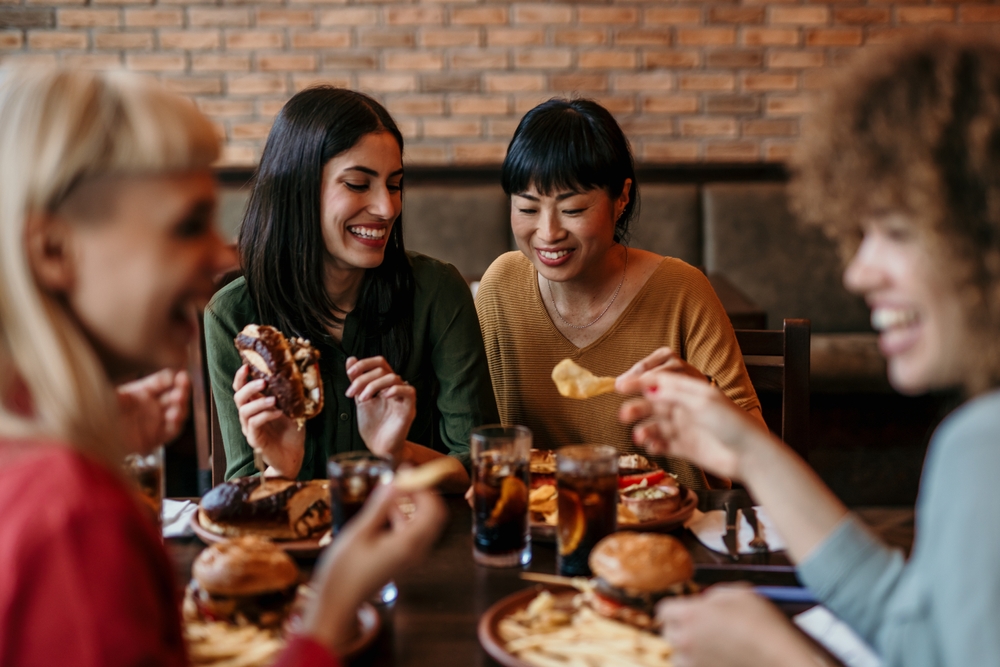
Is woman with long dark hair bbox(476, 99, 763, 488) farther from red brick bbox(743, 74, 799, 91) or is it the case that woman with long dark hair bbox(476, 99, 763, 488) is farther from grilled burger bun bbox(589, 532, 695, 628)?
red brick bbox(743, 74, 799, 91)

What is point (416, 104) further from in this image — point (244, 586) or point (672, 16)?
point (244, 586)

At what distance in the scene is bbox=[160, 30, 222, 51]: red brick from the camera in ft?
15.3

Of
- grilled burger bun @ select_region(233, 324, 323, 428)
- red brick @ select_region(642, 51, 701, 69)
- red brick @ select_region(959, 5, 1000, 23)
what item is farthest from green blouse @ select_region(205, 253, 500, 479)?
red brick @ select_region(959, 5, 1000, 23)

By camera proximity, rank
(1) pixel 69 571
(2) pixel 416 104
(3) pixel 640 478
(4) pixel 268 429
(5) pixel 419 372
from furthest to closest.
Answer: (2) pixel 416 104 → (5) pixel 419 372 → (4) pixel 268 429 → (3) pixel 640 478 → (1) pixel 69 571

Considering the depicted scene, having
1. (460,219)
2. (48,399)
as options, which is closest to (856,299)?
(460,219)

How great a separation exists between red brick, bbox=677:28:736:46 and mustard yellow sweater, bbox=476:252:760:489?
2.73 m

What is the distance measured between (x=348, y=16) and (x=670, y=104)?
179 centimetres

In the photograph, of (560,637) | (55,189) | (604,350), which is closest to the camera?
(55,189)

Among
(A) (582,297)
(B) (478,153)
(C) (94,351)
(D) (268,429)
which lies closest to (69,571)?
(C) (94,351)

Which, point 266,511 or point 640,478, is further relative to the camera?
point 640,478

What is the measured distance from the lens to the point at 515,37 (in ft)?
15.4

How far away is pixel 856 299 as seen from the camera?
4730 mm

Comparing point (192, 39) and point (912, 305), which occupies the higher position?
point (192, 39)

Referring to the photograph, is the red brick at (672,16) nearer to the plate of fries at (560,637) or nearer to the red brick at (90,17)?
the red brick at (90,17)
